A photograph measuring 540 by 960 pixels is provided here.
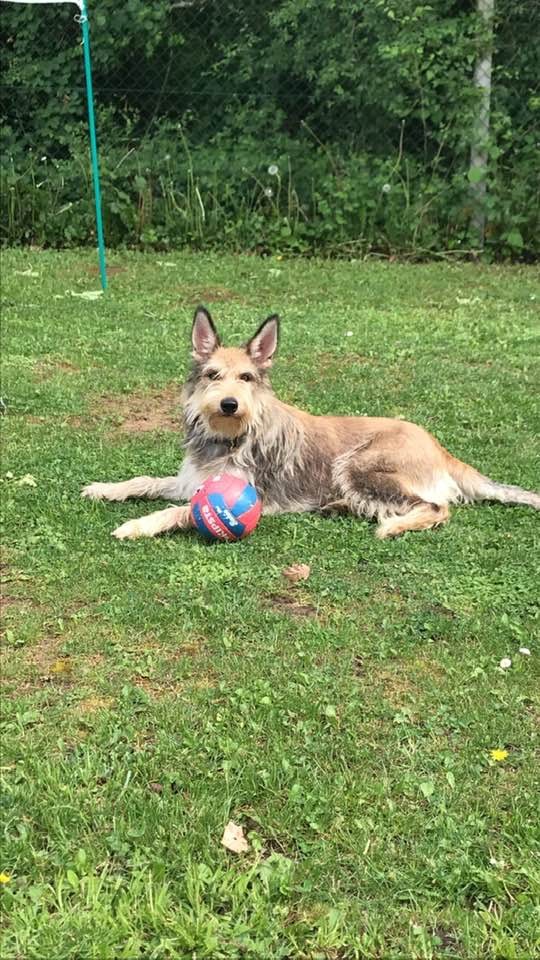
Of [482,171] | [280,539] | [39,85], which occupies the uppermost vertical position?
[39,85]

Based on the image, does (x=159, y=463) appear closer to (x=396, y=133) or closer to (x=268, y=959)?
(x=268, y=959)

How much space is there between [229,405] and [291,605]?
3.64 ft

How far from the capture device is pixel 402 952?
2.20m

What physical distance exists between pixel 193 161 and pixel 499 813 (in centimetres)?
1100

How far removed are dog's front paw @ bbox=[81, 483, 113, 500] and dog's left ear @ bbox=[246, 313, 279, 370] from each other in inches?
39.3

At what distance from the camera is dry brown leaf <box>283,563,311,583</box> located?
159 inches

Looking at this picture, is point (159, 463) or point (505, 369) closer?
point (159, 463)

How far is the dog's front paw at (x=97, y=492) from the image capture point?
4793mm

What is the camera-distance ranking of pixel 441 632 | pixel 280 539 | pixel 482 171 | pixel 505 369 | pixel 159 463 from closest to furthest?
pixel 441 632 < pixel 280 539 < pixel 159 463 < pixel 505 369 < pixel 482 171

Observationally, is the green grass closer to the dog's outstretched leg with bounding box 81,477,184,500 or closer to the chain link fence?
the dog's outstretched leg with bounding box 81,477,184,500

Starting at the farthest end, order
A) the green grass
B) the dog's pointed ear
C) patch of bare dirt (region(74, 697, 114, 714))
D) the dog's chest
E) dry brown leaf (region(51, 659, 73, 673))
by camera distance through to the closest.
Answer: the dog's chest
the dog's pointed ear
dry brown leaf (region(51, 659, 73, 673))
patch of bare dirt (region(74, 697, 114, 714))
the green grass

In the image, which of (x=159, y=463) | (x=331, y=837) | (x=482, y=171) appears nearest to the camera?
(x=331, y=837)

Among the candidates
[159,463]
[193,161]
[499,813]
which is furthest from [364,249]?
[499,813]

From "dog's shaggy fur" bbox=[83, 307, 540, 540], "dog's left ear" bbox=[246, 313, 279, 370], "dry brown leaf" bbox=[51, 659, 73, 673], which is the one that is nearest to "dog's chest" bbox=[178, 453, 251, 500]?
"dog's shaggy fur" bbox=[83, 307, 540, 540]
